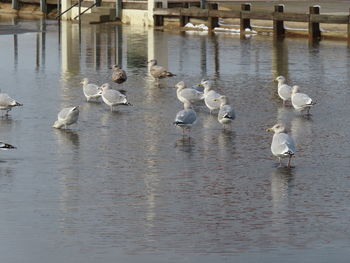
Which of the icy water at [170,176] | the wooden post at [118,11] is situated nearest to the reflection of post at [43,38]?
the wooden post at [118,11]

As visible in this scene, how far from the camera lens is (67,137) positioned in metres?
21.1

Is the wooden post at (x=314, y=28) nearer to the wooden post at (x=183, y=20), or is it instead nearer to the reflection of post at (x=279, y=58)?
the reflection of post at (x=279, y=58)

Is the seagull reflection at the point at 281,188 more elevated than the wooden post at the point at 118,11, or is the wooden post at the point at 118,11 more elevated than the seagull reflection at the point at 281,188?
the wooden post at the point at 118,11

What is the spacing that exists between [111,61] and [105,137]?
49.9ft

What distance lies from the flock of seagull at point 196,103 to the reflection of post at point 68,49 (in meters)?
5.13

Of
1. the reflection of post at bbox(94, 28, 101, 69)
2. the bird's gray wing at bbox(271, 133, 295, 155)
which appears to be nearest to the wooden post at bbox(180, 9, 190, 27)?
the reflection of post at bbox(94, 28, 101, 69)

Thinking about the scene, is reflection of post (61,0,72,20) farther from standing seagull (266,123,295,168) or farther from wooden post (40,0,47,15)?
standing seagull (266,123,295,168)

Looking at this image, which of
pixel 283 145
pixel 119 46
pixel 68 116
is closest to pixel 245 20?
pixel 119 46

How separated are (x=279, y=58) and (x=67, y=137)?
16.1m

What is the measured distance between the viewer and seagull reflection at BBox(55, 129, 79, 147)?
20547 millimetres

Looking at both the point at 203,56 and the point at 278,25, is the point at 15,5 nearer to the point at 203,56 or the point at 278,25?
the point at 278,25

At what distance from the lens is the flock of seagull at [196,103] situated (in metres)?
18.2

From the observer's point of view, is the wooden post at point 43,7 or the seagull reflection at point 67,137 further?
the wooden post at point 43,7

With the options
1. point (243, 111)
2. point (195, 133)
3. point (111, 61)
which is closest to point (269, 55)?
point (111, 61)
